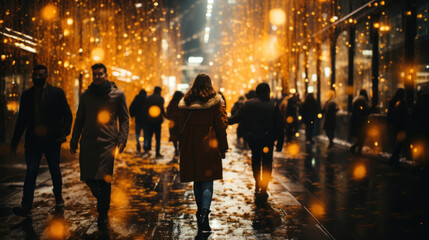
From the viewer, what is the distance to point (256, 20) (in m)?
35.9

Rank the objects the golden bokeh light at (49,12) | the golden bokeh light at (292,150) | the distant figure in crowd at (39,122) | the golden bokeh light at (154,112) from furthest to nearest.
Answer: the golden bokeh light at (49,12)
the golden bokeh light at (292,150)
the golden bokeh light at (154,112)
the distant figure in crowd at (39,122)

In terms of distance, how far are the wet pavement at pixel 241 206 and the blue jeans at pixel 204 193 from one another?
320mm

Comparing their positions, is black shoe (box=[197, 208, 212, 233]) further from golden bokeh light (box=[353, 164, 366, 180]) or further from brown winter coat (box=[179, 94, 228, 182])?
golden bokeh light (box=[353, 164, 366, 180])

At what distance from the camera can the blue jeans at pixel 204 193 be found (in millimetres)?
5852

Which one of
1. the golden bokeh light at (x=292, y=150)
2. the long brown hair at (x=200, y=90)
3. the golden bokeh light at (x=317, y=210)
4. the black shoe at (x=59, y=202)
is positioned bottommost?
the golden bokeh light at (x=292, y=150)

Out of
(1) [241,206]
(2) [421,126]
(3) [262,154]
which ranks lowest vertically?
(1) [241,206]

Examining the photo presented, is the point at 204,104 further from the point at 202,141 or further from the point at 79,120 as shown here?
the point at 79,120

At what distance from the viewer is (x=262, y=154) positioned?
790 cm

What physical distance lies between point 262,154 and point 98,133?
9.75ft

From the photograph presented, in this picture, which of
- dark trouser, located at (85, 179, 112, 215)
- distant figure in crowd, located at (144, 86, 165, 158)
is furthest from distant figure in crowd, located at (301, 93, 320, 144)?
dark trouser, located at (85, 179, 112, 215)

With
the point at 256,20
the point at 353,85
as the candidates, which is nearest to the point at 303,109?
the point at 353,85

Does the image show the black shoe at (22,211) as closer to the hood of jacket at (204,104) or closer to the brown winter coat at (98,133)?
the brown winter coat at (98,133)

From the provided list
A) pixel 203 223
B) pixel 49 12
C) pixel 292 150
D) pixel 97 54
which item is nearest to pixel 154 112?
pixel 292 150

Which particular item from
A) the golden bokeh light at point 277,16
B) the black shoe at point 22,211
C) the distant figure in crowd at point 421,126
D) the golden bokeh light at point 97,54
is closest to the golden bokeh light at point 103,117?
the black shoe at point 22,211
